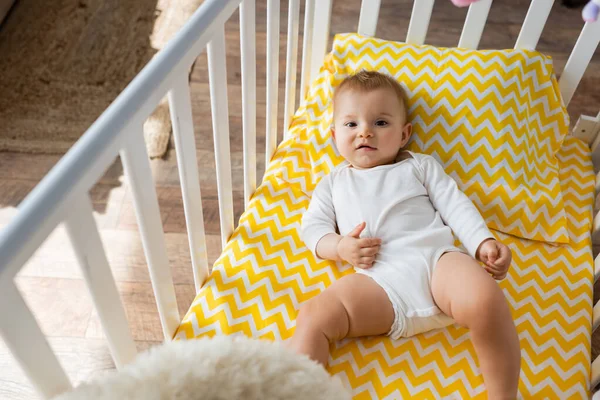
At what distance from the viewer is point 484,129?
118 cm

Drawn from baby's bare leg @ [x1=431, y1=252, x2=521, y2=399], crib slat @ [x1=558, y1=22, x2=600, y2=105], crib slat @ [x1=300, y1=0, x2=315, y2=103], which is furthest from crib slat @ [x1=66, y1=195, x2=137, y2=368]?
crib slat @ [x1=558, y1=22, x2=600, y2=105]

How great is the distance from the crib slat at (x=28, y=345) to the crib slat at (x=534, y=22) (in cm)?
118

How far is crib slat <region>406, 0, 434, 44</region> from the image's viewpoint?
1239 millimetres

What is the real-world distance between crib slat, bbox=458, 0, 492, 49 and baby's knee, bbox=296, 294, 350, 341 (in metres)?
0.78

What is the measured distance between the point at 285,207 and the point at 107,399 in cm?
68

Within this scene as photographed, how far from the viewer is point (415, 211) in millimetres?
1046

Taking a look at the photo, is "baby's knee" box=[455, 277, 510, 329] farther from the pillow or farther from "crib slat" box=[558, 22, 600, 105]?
"crib slat" box=[558, 22, 600, 105]

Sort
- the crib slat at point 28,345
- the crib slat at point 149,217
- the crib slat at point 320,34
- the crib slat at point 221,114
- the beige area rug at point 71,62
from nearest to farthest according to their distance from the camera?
the crib slat at point 28,345, the crib slat at point 149,217, the crib slat at point 221,114, the crib slat at point 320,34, the beige area rug at point 71,62

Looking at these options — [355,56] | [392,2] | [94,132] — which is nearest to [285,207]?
[355,56]

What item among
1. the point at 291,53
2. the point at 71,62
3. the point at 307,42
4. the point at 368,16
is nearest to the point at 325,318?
the point at 291,53

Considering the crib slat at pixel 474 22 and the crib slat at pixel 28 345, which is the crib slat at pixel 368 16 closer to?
the crib slat at pixel 474 22

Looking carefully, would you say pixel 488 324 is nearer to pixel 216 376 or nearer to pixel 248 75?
pixel 216 376

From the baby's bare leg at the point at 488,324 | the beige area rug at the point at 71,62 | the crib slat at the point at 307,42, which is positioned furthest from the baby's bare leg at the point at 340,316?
the beige area rug at the point at 71,62

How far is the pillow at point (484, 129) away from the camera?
1152mm
